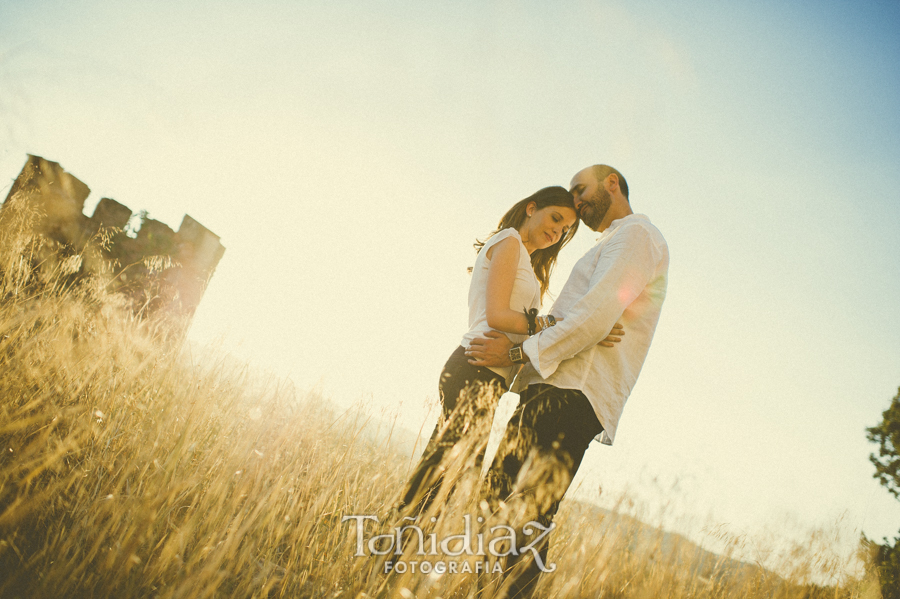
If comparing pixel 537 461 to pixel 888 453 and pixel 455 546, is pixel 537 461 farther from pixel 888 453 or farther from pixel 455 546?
pixel 888 453

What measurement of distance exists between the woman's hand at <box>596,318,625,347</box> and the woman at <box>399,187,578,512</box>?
237mm

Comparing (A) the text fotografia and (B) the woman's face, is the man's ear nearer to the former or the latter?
(B) the woman's face

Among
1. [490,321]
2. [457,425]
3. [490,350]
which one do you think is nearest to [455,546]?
[457,425]

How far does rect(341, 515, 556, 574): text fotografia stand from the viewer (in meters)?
1.21

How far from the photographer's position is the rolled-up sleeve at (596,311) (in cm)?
131

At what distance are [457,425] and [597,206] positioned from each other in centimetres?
134

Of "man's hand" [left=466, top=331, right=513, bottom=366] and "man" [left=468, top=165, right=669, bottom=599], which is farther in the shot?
"man's hand" [left=466, top=331, right=513, bottom=366]

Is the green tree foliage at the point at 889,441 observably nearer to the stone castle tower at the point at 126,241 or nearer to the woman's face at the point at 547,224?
the woman's face at the point at 547,224

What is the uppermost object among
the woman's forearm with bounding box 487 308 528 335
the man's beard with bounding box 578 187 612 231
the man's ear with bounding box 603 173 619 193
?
the man's ear with bounding box 603 173 619 193

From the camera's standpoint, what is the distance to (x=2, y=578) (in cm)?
103

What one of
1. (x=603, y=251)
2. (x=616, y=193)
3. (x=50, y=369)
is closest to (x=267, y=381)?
(x=50, y=369)

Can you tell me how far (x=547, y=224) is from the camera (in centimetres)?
199

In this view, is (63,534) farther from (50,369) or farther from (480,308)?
(480,308)

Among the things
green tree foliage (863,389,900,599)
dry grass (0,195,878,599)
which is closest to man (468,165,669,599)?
dry grass (0,195,878,599)
